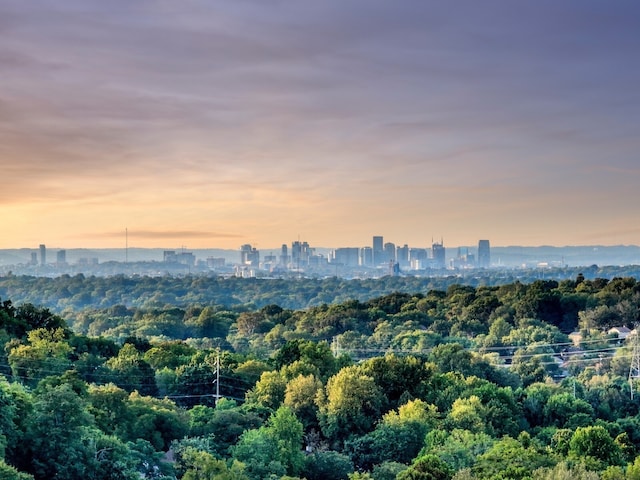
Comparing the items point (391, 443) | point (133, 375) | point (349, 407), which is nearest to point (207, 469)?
point (391, 443)

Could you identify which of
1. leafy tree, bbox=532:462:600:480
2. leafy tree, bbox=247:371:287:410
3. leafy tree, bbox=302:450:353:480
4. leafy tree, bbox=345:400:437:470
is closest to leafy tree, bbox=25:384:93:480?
leafy tree, bbox=302:450:353:480

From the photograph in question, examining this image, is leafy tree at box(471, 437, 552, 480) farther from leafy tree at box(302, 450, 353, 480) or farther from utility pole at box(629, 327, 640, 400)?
utility pole at box(629, 327, 640, 400)

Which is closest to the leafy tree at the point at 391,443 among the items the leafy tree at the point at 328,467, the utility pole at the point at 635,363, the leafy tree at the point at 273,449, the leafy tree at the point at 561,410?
the leafy tree at the point at 328,467

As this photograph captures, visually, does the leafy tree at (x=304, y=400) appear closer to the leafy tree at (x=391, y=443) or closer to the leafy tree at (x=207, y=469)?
the leafy tree at (x=391, y=443)

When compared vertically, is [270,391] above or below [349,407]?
above

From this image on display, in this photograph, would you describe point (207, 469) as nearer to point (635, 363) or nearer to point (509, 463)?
point (509, 463)

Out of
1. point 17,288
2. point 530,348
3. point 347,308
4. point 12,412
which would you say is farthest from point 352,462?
point 17,288

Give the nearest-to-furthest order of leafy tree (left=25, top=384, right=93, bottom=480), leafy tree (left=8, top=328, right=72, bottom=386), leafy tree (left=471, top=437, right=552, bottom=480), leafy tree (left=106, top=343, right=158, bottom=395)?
leafy tree (left=25, top=384, right=93, bottom=480) → leafy tree (left=471, top=437, right=552, bottom=480) → leafy tree (left=8, top=328, right=72, bottom=386) → leafy tree (left=106, top=343, right=158, bottom=395)

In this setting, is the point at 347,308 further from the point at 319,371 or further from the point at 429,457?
the point at 429,457

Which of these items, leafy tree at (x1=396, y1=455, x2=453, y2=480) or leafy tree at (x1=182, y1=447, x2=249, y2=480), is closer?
leafy tree at (x1=182, y1=447, x2=249, y2=480)
